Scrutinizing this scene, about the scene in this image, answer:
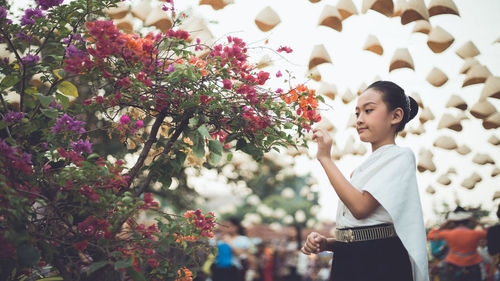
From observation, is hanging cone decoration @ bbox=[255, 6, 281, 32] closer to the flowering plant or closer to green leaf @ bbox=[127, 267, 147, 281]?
the flowering plant

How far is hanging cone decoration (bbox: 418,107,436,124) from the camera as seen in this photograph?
512 cm

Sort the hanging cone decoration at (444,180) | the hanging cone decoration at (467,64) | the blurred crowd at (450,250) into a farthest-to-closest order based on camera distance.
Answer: the hanging cone decoration at (444,180) < the blurred crowd at (450,250) < the hanging cone decoration at (467,64)

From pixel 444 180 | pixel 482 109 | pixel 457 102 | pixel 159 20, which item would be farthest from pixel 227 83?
pixel 444 180

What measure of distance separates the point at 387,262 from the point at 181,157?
94 cm

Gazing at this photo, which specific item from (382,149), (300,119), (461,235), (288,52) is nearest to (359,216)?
(382,149)

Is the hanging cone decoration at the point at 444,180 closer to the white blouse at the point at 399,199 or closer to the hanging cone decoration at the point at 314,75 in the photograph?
the hanging cone decoration at the point at 314,75

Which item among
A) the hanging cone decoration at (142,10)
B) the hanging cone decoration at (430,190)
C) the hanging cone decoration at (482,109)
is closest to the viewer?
the hanging cone decoration at (142,10)

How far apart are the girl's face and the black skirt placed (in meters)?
0.44

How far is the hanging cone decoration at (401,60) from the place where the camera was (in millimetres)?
3960

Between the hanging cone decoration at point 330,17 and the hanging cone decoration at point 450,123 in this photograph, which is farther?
the hanging cone decoration at point 450,123

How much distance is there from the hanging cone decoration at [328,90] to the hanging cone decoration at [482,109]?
163cm

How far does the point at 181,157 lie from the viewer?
6.00 feet

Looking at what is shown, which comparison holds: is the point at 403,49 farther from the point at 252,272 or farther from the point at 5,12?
the point at 252,272

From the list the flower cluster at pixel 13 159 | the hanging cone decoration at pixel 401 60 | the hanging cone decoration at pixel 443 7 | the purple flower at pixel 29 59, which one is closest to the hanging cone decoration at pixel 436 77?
the hanging cone decoration at pixel 401 60
